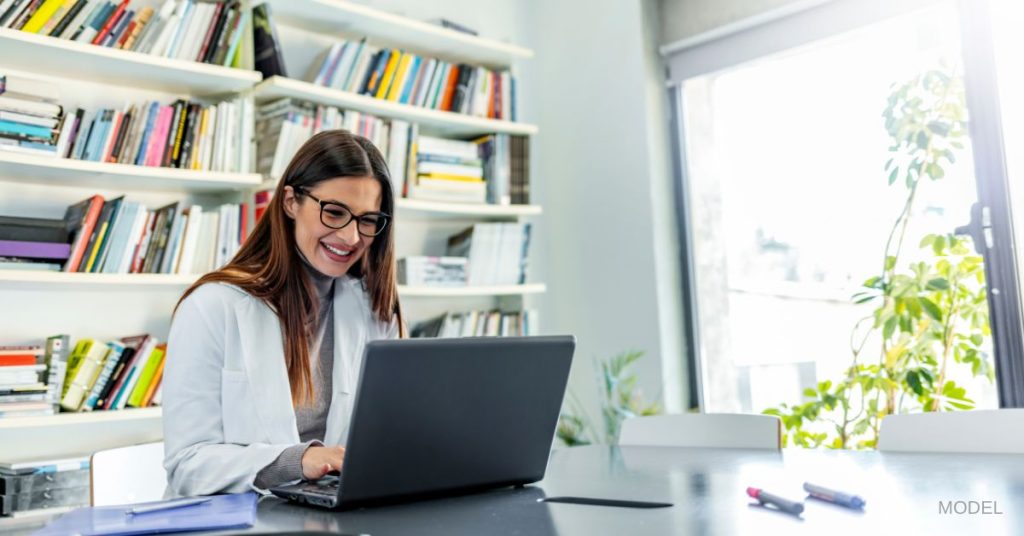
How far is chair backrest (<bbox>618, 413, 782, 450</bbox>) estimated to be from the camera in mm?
1841

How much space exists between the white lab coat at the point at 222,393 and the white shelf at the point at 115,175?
101 cm

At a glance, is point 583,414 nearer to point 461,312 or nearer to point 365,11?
point 461,312

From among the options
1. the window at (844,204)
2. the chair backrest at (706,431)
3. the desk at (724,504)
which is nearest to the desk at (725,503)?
the desk at (724,504)

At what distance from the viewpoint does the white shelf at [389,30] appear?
9.43 feet

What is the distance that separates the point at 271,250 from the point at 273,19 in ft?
4.91

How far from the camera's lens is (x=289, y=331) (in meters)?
1.54

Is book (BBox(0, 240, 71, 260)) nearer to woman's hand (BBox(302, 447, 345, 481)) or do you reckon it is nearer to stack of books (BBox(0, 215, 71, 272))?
stack of books (BBox(0, 215, 71, 272))

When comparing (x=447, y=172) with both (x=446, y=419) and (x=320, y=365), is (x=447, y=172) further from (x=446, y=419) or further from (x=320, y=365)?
(x=446, y=419)

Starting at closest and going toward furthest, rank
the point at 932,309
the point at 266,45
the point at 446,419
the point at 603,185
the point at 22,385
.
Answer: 1. the point at 446,419
2. the point at 22,385
3. the point at 932,309
4. the point at 266,45
5. the point at 603,185

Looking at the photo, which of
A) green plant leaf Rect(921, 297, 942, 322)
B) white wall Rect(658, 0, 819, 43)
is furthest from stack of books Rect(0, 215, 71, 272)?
green plant leaf Rect(921, 297, 942, 322)

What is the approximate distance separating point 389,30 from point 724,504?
2.35 metres

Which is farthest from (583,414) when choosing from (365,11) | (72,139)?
(72,139)

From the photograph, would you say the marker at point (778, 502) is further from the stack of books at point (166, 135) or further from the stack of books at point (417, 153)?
the stack of books at point (166, 135)

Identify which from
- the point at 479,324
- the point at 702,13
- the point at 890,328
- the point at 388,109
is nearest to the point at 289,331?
the point at 388,109
